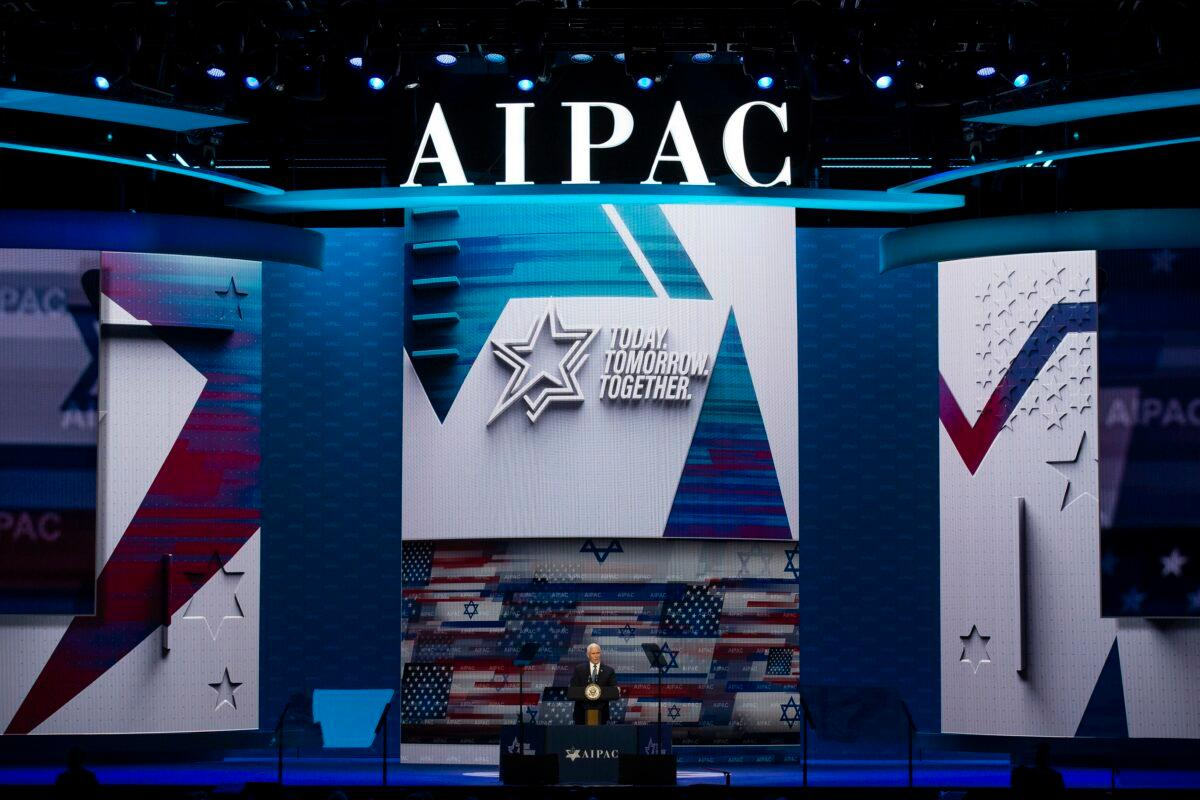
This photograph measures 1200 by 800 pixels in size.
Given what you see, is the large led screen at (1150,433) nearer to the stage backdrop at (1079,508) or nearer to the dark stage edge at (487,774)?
the stage backdrop at (1079,508)

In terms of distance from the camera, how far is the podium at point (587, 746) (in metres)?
11.7

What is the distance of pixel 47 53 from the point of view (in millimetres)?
11148

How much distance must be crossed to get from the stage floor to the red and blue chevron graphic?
2.67 meters

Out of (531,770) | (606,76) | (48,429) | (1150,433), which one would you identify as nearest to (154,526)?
(48,429)

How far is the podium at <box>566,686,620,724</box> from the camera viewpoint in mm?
13047

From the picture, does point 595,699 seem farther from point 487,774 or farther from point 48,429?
point 48,429

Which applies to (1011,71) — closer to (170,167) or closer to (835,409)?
(835,409)

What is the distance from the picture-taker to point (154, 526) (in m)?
13.7

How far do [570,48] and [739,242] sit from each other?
7.83 feet

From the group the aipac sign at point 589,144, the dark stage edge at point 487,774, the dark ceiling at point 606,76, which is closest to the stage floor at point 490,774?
the dark stage edge at point 487,774

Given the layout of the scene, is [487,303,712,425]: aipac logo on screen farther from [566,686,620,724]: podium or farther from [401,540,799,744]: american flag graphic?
[566,686,620,724]: podium

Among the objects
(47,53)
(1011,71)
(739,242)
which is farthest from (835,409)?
(47,53)

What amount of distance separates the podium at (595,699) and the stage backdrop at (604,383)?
1679 millimetres

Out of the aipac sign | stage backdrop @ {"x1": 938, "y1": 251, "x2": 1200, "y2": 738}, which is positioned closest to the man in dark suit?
stage backdrop @ {"x1": 938, "y1": 251, "x2": 1200, "y2": 738}
